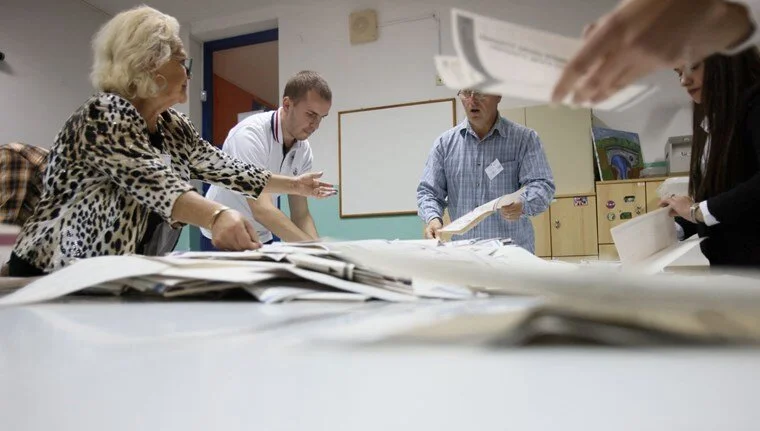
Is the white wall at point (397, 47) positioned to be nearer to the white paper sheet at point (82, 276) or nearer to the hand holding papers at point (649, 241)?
the hand holding papers at point (649, 241)

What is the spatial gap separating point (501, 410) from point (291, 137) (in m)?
1.51

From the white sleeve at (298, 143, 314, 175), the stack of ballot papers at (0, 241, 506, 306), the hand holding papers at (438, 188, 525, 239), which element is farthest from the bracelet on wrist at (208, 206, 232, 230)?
the white sleeve at (298, 143, 314, 175)

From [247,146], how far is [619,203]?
3.49 feet

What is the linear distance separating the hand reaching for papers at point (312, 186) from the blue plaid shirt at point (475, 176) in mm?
379

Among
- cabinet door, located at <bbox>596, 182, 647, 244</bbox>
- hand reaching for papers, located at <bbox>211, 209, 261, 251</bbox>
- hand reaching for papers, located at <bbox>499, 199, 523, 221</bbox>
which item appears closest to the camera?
cabinet door, located at <bbox>596, 182, 647, 244</bbox>

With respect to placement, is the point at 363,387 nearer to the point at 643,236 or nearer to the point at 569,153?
the point at 643,236

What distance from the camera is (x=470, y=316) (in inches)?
9.5

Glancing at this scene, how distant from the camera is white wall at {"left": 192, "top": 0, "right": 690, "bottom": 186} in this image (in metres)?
0.25

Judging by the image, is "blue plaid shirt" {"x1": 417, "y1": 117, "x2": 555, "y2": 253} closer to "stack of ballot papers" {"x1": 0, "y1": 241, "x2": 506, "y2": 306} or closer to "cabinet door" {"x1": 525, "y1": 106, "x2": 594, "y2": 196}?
"cabinet door" {"x1": 525, "y1": 106, "x2": 594, "y2": 196}

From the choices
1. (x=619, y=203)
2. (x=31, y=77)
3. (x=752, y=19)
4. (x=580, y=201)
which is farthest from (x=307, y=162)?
(x=31, y=77)

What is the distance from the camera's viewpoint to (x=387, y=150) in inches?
57.2

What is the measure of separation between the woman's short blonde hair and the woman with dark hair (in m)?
0.68

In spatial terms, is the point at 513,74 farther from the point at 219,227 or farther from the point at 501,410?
the point at 219,227

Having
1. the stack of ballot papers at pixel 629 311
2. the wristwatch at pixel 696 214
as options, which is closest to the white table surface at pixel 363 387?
the stack of ballot papers at pixel 629 311
